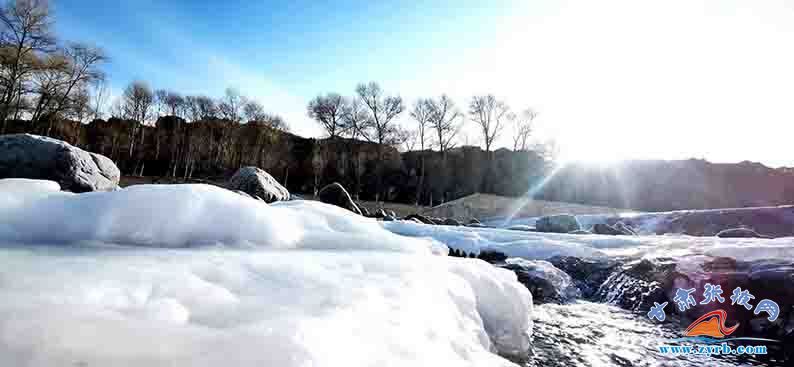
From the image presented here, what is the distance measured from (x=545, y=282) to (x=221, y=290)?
3.02 meters

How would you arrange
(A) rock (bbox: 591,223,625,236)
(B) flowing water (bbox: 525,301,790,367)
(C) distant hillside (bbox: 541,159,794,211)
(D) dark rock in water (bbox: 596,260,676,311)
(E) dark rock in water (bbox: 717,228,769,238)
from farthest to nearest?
(C) distant hillside (bbox: 541,159,794,211), (A) rock (bbox: 591,223,625,236), (E) dark rock in water (bbox: 717,228,769,238), (D) dark rock in water (bbox: 596,260,676,311), (B) flowing water (bbox: 525,301,790,367)

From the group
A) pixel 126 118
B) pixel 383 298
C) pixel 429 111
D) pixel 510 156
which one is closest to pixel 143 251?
pixel 383 298

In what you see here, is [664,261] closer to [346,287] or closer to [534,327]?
[534,327]

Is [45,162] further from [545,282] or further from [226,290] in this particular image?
[545,282]

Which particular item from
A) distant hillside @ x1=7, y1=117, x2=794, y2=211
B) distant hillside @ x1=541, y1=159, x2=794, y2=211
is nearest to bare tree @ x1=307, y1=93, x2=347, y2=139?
distant hillside @ x1=7, y1=117, x2=794, y2=211

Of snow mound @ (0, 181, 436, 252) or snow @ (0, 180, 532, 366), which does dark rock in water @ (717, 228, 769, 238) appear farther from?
snow mound @ (0, 181, 436, 252)

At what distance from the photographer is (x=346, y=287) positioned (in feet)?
3.95

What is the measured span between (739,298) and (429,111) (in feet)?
73.3

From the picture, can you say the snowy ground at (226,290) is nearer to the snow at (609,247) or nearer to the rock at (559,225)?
the snow at (609,247)

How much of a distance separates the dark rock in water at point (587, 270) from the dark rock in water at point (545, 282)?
0.41 ft

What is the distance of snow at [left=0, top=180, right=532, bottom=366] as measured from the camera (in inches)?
25.4

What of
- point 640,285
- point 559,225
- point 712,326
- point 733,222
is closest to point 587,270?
point 640,285

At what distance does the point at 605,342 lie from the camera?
6.68ft

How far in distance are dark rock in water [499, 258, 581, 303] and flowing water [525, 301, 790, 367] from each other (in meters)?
0.33
